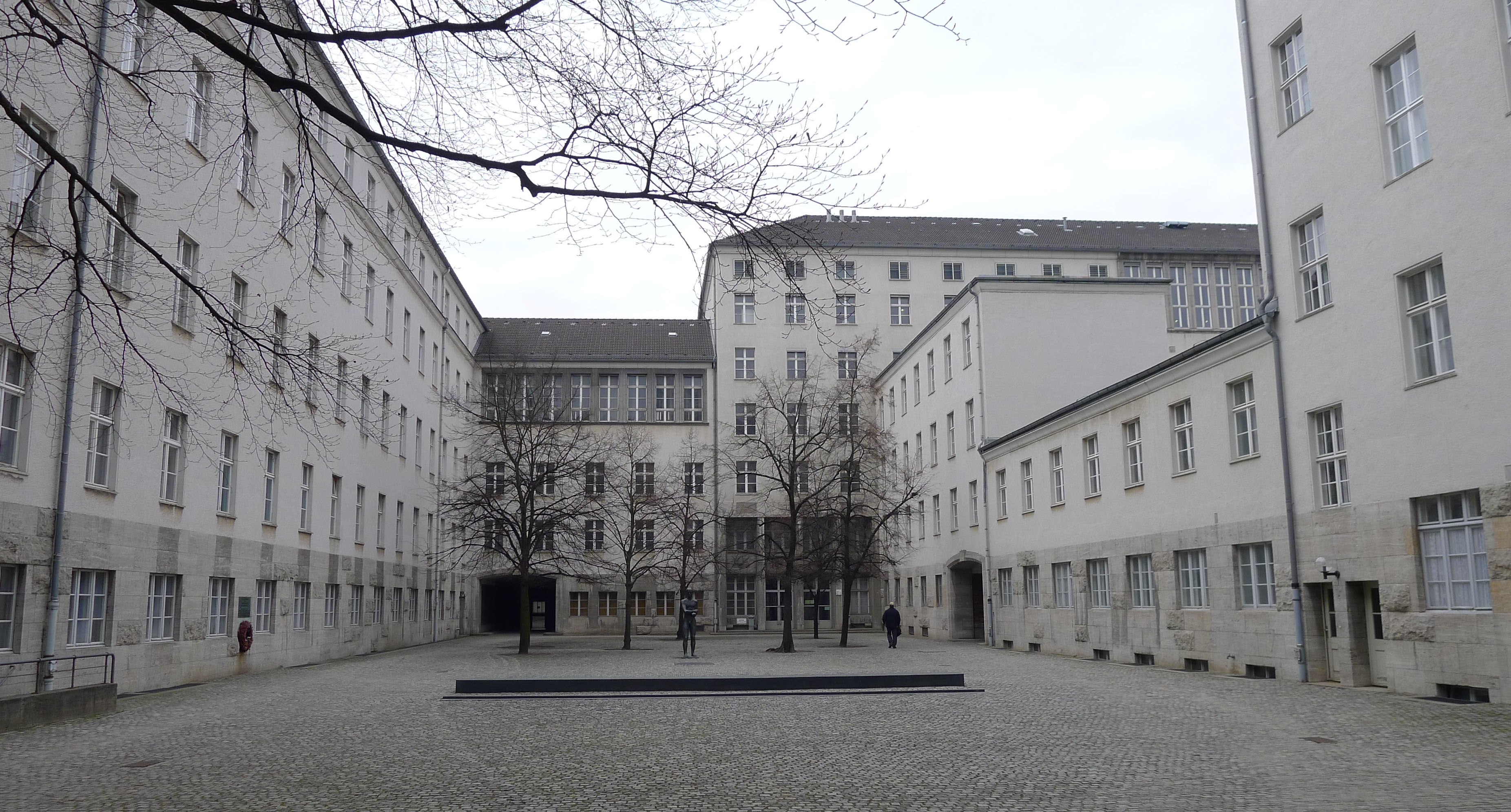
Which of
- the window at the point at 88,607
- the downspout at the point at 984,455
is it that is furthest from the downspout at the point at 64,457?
the downspout at the point at 984,455

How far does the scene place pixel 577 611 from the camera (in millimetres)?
57375

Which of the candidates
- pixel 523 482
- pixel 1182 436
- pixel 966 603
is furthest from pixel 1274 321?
pixel 966 603

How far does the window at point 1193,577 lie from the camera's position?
23.4 meters

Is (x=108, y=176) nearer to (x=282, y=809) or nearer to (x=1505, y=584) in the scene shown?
(x=282, y=809)

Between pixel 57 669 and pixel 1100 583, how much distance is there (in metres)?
22.7

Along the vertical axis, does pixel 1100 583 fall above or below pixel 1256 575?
below

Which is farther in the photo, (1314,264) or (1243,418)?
(1243,418)

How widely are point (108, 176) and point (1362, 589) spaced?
22034mm

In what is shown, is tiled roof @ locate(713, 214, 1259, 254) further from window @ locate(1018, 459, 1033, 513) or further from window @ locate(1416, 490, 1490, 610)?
window @ locate(1416, 490, 1490, 610)

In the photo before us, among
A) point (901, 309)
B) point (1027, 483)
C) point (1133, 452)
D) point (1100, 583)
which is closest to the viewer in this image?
point (1133, 452)

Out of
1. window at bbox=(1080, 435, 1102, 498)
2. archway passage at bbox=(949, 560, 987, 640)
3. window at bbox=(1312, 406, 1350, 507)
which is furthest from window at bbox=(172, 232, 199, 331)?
archway passage at bbox=(949, 560, 987, 640)

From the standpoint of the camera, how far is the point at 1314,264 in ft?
64.9

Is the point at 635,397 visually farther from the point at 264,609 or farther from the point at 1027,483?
the point at 264,609

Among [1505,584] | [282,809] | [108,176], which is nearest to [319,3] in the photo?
[282,809]
